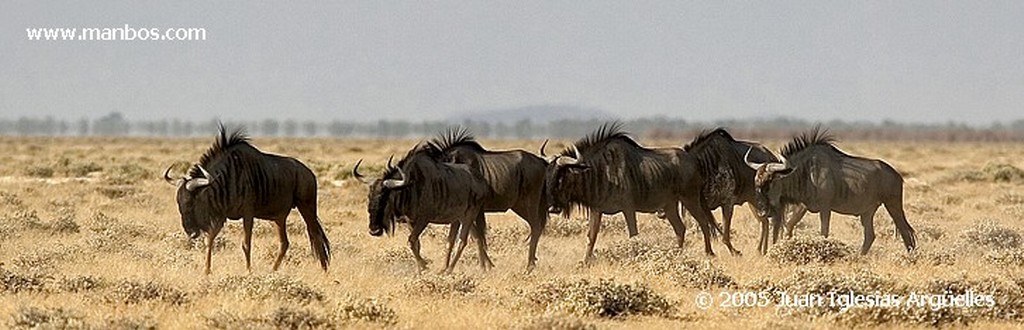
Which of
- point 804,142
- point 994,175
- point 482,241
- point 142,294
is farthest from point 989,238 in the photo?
point 994,175

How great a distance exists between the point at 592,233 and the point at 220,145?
437 cm

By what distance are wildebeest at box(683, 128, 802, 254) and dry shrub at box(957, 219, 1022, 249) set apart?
8.01 ft

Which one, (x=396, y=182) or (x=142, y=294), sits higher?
(x=396, y=182)

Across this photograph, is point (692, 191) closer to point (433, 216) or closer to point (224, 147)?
point (433, 216)

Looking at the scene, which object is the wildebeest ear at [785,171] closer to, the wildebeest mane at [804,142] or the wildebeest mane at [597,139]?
the wildebeest mane at [804,142]

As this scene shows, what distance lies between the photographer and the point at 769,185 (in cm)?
1502

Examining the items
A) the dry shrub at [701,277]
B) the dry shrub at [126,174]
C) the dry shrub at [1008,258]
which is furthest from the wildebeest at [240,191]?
the dry shrub at [126,174]

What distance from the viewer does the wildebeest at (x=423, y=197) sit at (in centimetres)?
1281

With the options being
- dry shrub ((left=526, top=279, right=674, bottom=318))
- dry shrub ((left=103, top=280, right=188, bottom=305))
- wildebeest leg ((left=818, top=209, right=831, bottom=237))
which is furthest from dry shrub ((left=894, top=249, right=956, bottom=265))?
dry shrub ((left=103, top=280, right=188, bottom=305))

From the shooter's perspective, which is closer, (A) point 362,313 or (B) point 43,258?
(A) point 362,313

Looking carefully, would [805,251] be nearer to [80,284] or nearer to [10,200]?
[80,284]

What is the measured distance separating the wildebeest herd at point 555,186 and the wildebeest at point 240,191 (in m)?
0.01

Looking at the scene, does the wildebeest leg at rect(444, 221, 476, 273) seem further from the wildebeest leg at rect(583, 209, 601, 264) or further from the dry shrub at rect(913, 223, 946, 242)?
the dry shrub at rect(913, 223, 946, 242)

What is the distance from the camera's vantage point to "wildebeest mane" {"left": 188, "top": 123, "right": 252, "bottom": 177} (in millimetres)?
12492
